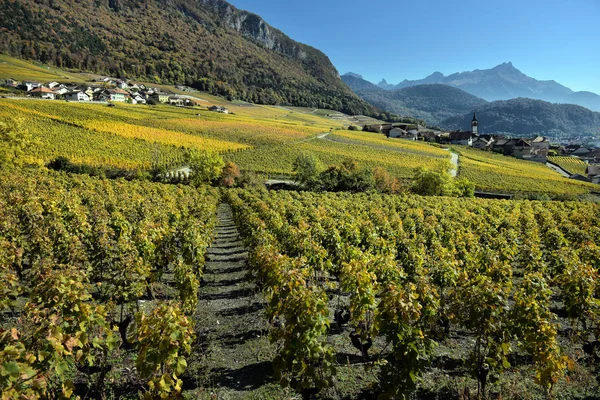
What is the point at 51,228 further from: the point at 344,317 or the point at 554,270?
the point at 554,270

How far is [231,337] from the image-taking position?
10859 millimetres

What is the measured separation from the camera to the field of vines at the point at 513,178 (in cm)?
6506

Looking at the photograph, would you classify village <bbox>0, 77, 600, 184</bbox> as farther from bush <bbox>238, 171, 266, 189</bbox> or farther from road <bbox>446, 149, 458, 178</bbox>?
bush <bbox>238, 171, 266, 189</bbox>

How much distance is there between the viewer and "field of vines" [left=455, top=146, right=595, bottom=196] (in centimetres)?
6506

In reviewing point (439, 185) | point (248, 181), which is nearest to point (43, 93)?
point (248, 181)

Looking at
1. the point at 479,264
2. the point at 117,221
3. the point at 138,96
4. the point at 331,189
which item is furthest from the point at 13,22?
the point at 479,264

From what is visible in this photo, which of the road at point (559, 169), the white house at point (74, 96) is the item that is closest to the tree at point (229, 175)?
the white house at point (74, 96)

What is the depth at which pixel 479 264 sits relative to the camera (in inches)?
497

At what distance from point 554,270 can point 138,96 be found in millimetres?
148579

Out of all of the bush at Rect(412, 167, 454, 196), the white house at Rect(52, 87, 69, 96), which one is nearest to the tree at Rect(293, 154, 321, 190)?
the bush at Rect(412, 167, 454, 196)

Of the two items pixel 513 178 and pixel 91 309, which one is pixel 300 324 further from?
pixel 513 178

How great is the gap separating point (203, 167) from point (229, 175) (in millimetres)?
4554

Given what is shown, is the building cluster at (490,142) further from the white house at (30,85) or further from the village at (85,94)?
the white house at (30,85)

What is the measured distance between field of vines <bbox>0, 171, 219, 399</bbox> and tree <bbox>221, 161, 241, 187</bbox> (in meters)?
34.4
